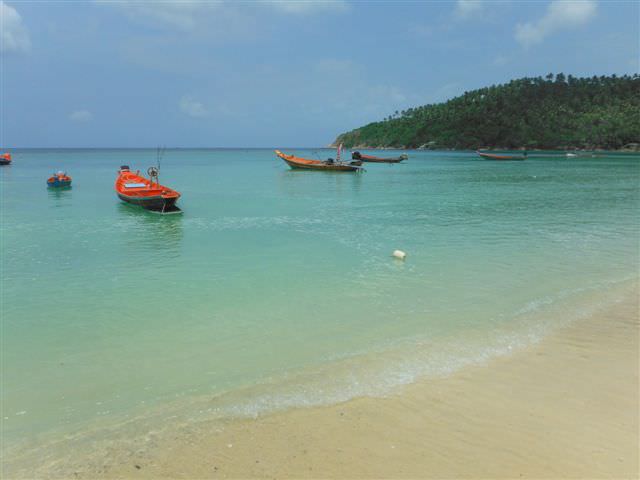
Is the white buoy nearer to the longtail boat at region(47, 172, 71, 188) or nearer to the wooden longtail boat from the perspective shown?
the longtail boat at region(47, 172, 71, 188)

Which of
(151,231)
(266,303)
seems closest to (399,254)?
(266,303)

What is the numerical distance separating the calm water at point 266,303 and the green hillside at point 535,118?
4585 inches

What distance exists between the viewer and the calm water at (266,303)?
5.87 metres

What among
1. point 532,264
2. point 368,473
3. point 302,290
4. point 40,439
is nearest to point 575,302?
point 532,264

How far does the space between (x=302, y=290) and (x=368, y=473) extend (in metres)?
6.07

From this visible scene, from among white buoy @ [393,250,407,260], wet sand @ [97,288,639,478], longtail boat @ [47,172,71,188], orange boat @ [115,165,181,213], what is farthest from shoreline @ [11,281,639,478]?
longtail boat @ [47,172,71,188]

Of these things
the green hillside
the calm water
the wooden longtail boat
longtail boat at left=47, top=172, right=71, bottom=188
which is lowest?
the calm water

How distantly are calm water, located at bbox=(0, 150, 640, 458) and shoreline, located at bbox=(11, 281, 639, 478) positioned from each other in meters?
0.47

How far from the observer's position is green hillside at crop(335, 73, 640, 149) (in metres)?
119

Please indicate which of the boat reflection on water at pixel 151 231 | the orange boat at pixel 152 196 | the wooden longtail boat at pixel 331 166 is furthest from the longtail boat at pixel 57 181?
the wooden longtail boat at pixel 331 166

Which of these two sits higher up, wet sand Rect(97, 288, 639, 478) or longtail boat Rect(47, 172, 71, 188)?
longtail boat Rect(47, 172, 71, 188)

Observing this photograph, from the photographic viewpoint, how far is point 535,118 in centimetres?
13138

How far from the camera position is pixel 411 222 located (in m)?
19.5

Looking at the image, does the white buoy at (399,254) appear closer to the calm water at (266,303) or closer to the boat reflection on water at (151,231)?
the calm water at (266,303)
